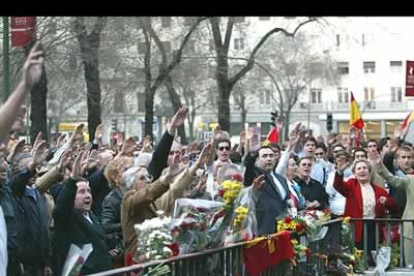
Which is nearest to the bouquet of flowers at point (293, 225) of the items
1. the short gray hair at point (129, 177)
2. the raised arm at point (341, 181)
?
the short gray hair at point (129, 177)

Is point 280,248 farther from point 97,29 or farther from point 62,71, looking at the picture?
point 62,71

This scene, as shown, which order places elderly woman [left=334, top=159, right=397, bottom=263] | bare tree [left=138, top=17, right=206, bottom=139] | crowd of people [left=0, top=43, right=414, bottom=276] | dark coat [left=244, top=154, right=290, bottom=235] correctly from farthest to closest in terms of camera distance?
1. bare tree [left=138, top=17, right=206, bottom=139]
2. elderly woman [left=334, top=159, right=397, bottom=263]
3. dark coat [left=244, top=154, right=290, bottom=235]
4. crowd of people [left=0, top=43, right=414, bottom=276]

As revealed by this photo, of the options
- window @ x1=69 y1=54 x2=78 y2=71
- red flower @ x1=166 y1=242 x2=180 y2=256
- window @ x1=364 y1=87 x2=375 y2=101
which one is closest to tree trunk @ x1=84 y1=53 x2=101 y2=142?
window @ x1=69 y1=54 x2=78 y2=71

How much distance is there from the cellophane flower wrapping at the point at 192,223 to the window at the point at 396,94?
84779mm

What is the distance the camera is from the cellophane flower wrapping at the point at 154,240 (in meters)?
7.12

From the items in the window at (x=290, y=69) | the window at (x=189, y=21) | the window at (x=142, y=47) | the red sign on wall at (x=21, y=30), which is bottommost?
the red sign on wall at (x=21, y=30)

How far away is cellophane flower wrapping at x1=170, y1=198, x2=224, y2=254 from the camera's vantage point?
7373 mm

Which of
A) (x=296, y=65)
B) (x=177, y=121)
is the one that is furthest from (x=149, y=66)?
(x=296, y=65)

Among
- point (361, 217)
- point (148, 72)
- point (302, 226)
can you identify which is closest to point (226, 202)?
point (302, 226)

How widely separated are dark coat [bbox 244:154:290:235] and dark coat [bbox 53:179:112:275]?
91.2 inches

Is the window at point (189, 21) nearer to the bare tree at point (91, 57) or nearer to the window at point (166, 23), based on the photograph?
the window at point (166, 23)

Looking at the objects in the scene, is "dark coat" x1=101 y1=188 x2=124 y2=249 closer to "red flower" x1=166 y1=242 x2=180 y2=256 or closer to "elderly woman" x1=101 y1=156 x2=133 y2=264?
"elderly woman" x1=101 y1=156 x2=133 y2=264

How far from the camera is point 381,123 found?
8619cm
